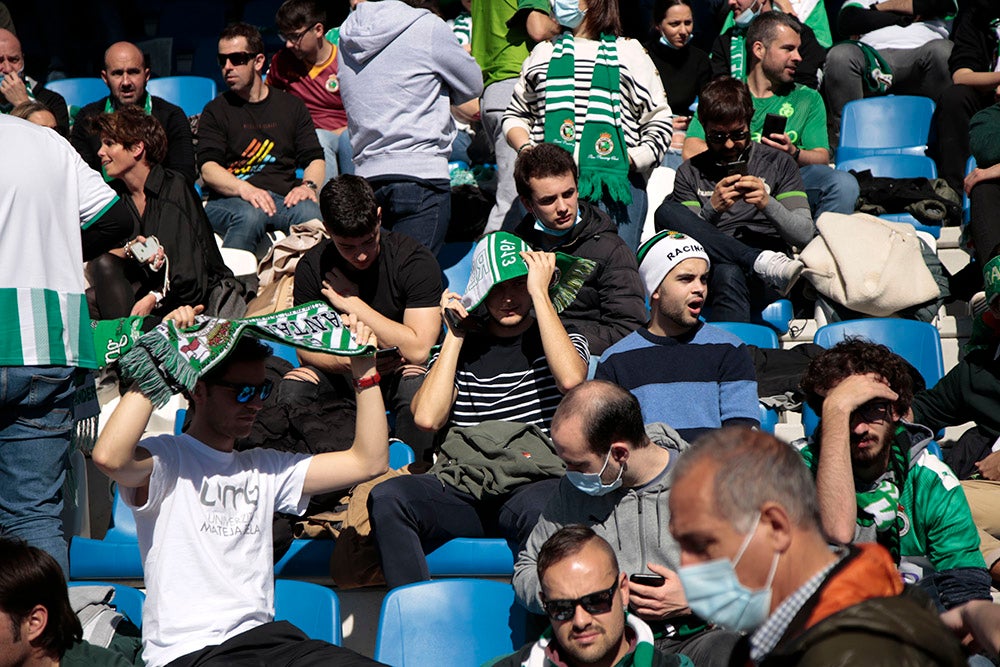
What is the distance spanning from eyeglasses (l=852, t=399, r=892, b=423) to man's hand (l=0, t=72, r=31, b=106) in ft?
15.8

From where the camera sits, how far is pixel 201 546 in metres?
2.98

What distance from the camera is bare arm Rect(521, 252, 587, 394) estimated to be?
12.7 ft

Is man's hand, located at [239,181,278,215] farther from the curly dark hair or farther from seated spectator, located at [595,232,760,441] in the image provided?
the curly dark hair

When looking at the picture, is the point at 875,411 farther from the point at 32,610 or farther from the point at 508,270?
the point at 32,610

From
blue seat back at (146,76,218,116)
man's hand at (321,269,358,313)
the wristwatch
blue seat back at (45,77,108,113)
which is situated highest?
the wristwatch

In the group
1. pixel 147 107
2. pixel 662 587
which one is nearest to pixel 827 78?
pixel 147 107

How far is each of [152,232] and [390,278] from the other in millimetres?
1146

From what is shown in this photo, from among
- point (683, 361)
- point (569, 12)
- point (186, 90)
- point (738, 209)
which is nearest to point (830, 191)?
point (738, 209)

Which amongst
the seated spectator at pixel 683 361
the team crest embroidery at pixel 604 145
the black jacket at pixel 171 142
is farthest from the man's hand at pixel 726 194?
the black jacket at pixel 171 142

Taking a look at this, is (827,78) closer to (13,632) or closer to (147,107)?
(147,107)

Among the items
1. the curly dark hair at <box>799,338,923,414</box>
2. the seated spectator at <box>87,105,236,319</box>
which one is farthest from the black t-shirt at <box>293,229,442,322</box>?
the curly dark hair at <box>799,338,923,414</box>

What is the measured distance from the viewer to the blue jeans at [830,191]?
570 centimetres

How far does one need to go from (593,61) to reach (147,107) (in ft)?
7.52

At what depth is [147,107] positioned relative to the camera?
20.4 feet
